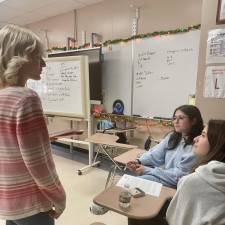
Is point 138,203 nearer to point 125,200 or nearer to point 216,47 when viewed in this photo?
point 125,200

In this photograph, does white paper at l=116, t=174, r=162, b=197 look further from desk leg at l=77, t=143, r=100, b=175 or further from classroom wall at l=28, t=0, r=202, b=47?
classroom wall at l=28, t=0, r=202, b=47

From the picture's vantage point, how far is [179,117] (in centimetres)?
195

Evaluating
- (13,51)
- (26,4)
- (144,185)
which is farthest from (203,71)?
(26,4)

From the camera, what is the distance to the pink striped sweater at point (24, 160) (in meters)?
0.83

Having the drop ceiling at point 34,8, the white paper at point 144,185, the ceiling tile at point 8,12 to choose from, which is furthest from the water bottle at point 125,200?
the ceiling tile at point 8,12

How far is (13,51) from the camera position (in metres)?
0.88

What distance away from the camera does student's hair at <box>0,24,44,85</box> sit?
0.87 metres

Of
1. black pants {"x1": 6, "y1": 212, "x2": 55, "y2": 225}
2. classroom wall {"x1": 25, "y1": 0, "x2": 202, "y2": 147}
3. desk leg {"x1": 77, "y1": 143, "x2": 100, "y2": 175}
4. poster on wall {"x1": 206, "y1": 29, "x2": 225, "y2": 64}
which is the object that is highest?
classroom wall {"x1": 25, "y1": 0, "x2": 202, "y2": 147}

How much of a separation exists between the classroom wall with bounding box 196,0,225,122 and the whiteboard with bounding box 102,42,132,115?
1499 millimetres

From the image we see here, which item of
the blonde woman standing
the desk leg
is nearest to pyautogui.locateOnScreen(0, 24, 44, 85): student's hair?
the blonde woman standing

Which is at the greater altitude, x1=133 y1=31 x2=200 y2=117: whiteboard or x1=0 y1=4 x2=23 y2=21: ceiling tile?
x1=0 y1=4 x2=23 y2=21: ceiling tile

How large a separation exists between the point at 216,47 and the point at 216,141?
3.52 ft

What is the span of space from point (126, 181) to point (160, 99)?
185 centimetres

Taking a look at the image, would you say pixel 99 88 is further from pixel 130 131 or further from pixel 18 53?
pixel 18 53
